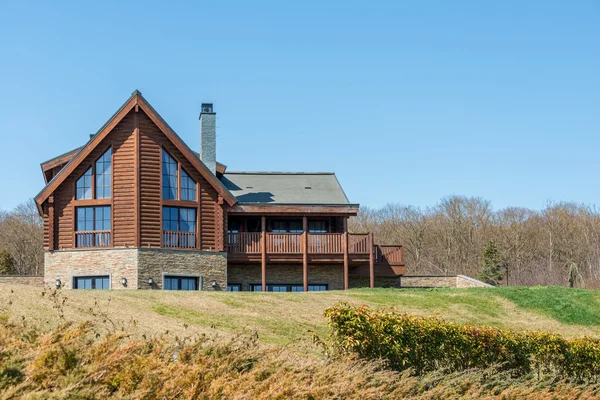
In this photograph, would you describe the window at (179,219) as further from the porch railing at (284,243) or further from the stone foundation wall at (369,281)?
the stone foundation wall at (369,281)

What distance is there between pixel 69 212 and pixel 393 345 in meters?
19.7

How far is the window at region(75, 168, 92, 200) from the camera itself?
33875mm

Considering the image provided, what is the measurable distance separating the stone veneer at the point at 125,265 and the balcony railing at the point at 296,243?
8.48ft

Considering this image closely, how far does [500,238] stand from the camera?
61.1 meters

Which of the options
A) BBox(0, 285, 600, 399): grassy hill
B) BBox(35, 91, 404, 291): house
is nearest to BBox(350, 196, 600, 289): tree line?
BBox(35, 91, 404, 291): house

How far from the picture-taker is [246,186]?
39.5 m

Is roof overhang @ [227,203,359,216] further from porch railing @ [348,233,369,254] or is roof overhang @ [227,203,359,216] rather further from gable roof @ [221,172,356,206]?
porch railing @ [348,233,369,254]

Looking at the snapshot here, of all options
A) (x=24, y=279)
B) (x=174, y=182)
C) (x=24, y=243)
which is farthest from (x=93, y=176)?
(x=24, y=243)

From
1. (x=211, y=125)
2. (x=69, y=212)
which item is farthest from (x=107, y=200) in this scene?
(x=211, y=125)

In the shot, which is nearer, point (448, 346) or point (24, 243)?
point (448, 346)

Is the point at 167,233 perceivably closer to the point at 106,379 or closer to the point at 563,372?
the point at 563,372

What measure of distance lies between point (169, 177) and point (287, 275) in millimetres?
6903

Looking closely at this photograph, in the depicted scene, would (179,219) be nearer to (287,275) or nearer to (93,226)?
(93,226)

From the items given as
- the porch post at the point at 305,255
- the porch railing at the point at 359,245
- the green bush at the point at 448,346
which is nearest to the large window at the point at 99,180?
the porch post at the point at 305,255
